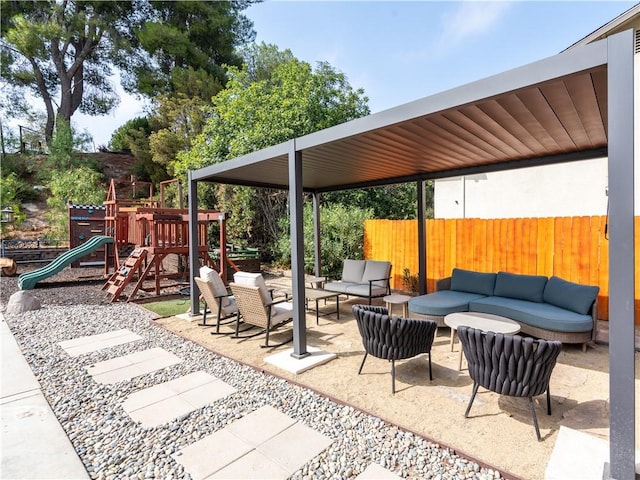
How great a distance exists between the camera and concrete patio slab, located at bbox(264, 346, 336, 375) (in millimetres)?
3860

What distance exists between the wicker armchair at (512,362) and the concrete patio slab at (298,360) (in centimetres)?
174

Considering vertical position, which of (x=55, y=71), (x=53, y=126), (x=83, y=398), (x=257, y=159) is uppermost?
(x=55, y=71)

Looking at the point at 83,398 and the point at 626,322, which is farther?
the point at 83,398

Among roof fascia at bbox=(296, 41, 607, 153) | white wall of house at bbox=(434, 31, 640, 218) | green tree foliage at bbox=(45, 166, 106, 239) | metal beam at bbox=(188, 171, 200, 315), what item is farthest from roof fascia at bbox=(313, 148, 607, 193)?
green tree foliage at bbox=(45, 166, 106, 239)

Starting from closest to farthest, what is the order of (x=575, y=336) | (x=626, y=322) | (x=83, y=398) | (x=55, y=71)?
(x=626, y=322) → (x=83, y=398) → (x=575, y=336) → (x=55, y=71)

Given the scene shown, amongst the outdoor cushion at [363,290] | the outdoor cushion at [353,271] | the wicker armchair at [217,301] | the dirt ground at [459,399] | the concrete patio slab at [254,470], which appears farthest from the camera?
the outdoor cushion at [353,271]

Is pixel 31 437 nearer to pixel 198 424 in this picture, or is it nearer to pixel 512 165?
Result: pixel 198 424

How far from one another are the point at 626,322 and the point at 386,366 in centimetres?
247

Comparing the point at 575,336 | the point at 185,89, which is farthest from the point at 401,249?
the point at 185,89

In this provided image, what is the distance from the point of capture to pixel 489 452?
2381mm

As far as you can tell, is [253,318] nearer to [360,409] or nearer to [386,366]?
[386,366]

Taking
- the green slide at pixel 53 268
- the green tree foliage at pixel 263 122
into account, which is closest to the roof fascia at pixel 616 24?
the green tree foliage at pixel 263 122

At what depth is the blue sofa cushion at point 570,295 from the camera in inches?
171

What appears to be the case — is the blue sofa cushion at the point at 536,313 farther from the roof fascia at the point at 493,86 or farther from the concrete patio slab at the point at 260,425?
the concrete patio slab at the point at 260,425
